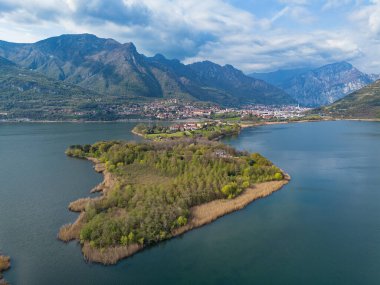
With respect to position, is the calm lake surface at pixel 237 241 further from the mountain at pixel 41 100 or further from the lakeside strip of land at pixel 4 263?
the mountain at pixel 41 100

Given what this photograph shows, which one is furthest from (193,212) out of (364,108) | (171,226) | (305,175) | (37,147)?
Result: (364,108)

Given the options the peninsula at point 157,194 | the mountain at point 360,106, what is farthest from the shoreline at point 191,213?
the mountain at point 360,106

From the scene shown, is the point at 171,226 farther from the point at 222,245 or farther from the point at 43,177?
the point at 43,177

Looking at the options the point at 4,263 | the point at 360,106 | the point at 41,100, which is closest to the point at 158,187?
the point at 4,263

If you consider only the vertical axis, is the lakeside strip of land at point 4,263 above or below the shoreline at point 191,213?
below

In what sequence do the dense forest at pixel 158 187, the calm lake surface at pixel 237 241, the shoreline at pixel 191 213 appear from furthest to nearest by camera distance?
the dense forest at pixel 158 187, the shoreline at pixel 191 213, the calm lake surface at pixel 237 241

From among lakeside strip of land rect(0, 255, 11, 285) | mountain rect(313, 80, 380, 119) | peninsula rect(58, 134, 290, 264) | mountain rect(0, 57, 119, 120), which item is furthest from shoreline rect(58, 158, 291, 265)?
mountain rect(313, 80, 380, 119)

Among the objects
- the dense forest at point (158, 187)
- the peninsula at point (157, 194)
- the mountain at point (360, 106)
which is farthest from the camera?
the mountain at point (360, 106)
